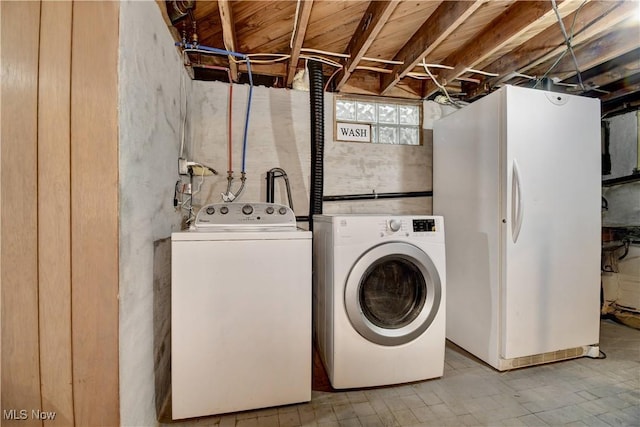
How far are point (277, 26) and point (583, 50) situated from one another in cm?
222

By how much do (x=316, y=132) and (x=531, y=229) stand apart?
5.19ft

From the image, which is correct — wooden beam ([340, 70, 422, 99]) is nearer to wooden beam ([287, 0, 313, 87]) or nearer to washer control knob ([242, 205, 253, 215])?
wooden beam ([287, 0, 313, 87])

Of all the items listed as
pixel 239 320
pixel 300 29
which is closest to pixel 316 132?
pixel 300 29

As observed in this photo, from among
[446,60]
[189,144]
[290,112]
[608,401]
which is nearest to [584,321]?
[608,401]

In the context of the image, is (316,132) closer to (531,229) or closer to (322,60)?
(322,60)

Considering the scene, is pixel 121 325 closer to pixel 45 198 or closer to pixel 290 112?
pixel 45 198

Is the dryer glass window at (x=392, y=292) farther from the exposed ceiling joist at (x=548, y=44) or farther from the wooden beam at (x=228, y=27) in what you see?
the exposed ceiling joist at (x=548, y=44)

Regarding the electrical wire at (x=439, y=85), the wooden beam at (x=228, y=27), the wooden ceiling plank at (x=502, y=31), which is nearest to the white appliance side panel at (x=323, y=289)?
the wooden beam at (x=228, y=27)

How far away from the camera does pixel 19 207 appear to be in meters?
0.89

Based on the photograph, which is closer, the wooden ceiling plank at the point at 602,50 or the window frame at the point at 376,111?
the wooden ceiling plank at the point at 602,50

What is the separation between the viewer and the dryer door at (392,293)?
151 centimetres

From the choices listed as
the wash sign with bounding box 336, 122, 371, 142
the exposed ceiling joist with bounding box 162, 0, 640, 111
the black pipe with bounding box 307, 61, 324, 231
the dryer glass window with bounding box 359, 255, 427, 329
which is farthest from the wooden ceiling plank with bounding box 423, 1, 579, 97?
the dryer glass window with bounding box 359, 255, 427, 329

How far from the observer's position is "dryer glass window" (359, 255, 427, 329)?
5.23 ft

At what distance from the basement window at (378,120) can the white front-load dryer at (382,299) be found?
1101mm
